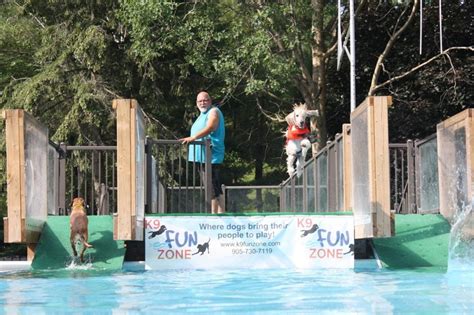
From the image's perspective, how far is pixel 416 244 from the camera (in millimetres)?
9914

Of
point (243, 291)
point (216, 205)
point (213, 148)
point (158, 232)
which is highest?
point (213, 148)

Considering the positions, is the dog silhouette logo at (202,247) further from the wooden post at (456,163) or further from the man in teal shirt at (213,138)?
the wooden post at (456,163)

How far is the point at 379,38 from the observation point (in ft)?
92.5

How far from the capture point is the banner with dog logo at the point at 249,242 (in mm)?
9609

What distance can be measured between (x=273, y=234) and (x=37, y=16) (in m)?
21.5

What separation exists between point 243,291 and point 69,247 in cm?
348

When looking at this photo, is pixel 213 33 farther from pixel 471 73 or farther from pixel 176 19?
pixel 471 73

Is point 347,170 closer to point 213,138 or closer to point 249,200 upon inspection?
point 213,138

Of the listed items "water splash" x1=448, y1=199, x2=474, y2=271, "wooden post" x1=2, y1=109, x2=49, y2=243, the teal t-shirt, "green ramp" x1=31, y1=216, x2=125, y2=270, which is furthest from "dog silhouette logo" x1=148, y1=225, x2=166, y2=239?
"water splash" x1=448, y1=199, x2=474, y2=271

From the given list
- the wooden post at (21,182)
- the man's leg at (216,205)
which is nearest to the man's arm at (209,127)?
the man's leg at (216,205)

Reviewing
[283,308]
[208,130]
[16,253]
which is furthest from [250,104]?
[283,308]

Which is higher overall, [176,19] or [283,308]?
[176,19]

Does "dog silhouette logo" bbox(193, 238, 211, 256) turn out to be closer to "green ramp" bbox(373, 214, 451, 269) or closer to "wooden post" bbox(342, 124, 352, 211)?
"green ramp" bbox(373, 214, 451, 269)

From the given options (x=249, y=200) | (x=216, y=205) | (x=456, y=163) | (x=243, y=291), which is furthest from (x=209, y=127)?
(x=249, y=200)
